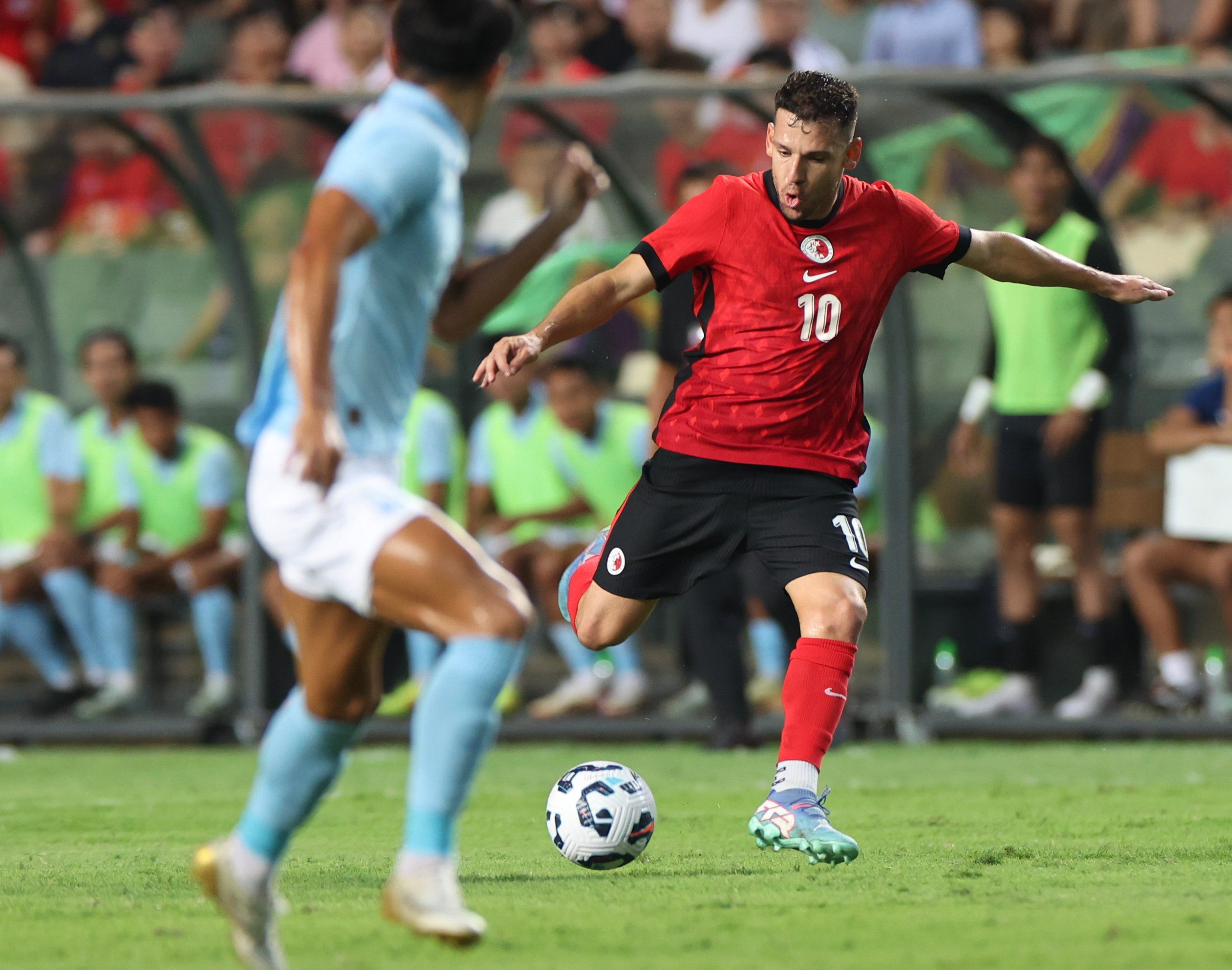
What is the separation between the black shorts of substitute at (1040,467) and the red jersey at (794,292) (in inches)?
154

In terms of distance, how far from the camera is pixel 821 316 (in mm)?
5219

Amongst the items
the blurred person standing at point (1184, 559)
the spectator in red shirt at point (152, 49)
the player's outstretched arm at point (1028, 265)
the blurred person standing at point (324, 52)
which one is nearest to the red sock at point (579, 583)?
the player's outstretched arm at point (1028, 265)

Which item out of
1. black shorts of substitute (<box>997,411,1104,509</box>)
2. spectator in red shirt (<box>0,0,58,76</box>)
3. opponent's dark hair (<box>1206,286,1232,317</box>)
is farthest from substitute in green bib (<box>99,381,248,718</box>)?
opponent's dark hair (<box>1206,286,1232,317</box>)

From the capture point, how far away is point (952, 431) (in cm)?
934

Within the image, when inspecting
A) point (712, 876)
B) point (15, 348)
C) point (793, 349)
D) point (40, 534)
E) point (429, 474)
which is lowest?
point (40, 534)

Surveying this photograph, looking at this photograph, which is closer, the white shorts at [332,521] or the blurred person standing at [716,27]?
the white shorts at [332,521]

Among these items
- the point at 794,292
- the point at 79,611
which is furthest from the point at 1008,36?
the point at 79,611

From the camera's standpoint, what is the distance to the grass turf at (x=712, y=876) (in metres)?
3.54

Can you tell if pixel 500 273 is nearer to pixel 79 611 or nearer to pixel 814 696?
pixel 814 696

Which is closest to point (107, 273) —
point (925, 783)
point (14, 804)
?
point (14, 804)

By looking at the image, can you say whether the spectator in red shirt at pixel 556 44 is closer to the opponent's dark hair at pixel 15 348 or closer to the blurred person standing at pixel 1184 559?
the opponent's dark hair at pixel 15 348

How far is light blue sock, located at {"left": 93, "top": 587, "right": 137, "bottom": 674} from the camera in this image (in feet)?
32.5

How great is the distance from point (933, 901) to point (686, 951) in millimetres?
865

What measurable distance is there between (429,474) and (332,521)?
632 cm
